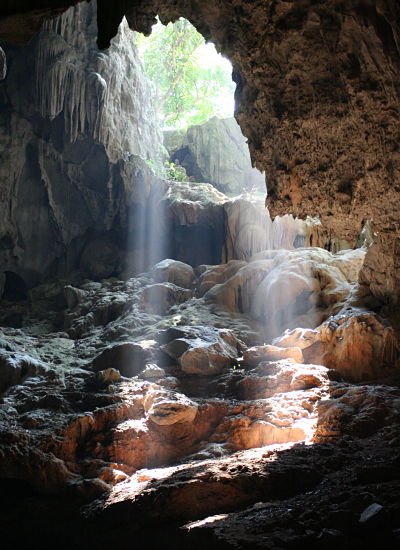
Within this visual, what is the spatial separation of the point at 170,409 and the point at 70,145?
9996mm

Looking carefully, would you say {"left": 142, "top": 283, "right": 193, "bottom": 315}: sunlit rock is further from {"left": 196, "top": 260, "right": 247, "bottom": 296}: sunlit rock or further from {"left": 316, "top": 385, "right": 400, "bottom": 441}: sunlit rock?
{"left": 316, "top": 385, "right": 400, "bottom": 441}: sunlit rock

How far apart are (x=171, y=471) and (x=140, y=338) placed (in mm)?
4142

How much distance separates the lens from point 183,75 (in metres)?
20.6

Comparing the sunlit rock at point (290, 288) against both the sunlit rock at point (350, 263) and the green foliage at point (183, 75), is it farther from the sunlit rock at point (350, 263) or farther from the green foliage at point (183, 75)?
the green foliage at point (183, 75)

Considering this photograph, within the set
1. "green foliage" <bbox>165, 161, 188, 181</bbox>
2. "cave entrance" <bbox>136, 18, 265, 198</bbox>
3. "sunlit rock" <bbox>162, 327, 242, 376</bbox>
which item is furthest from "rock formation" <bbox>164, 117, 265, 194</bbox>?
"sunlit rock" <bbox>162, 327, 242, 376</bbox>

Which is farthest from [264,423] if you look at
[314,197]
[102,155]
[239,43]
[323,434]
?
[102,155]

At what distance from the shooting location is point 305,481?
13.0ft

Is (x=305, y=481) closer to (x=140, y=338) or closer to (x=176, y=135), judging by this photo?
(x=140, y=338)

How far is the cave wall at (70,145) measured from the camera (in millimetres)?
12008

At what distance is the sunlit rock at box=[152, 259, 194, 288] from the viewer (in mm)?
12078

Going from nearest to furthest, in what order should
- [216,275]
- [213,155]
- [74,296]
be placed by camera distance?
[216,275] < [74,296] < [213,155]

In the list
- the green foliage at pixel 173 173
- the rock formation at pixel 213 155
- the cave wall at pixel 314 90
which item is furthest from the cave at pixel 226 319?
the rock formation at pixel 213 155

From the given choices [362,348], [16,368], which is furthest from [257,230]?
[16,368]

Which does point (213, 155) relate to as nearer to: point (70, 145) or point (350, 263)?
point (70, 145)
